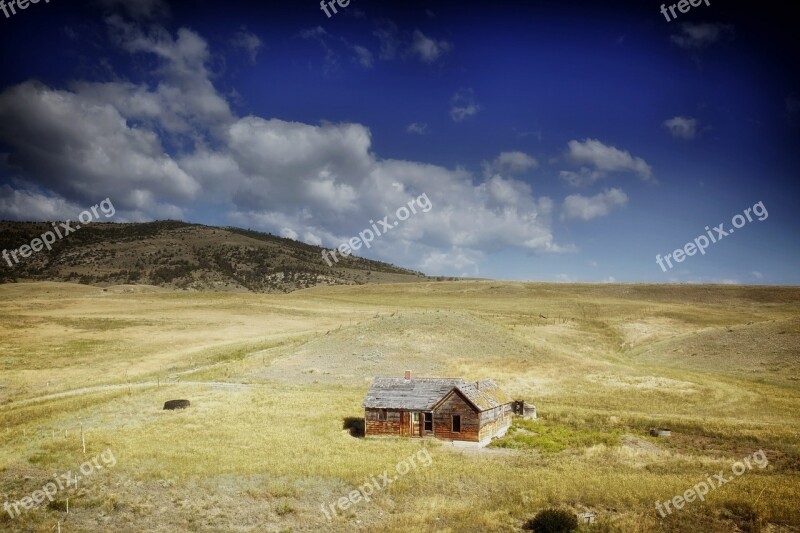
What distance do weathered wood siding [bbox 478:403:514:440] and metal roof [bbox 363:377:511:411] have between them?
463 millimetres

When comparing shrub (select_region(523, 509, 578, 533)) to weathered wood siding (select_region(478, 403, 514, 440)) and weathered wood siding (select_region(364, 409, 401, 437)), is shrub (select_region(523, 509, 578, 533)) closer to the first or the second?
weathered wood siding (select_region(478, 403, 514, 440))

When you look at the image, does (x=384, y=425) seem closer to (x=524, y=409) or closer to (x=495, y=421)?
(x=495, y=421)

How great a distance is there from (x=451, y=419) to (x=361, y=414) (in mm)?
8619

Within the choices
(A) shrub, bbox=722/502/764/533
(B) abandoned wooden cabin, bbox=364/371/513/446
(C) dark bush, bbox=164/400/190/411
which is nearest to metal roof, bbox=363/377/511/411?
(B) abandoned wooden cabin, bbox=364/371/513/446

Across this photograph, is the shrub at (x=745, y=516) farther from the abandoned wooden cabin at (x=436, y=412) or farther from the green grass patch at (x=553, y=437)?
the abandoned wooden cabin at (x=436, y=412)

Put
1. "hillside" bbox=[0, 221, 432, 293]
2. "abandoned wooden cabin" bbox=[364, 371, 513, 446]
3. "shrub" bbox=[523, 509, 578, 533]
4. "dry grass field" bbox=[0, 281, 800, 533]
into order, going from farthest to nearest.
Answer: "hillside" bbox=[0, 221, 432, 293]
"abandoned wooden cabin" bbox=[364, 371, 513, 446]
"dry grass field" bbox=[0, 281, 800, 533]
"shrub" bbox=[523, 509, 578, 533]

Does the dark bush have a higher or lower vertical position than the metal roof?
lower

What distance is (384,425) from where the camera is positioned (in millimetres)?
34125

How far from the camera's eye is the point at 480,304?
121500 millimetres

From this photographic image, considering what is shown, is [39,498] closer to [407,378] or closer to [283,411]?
[283,411]

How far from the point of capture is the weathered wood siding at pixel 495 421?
33.2 meters

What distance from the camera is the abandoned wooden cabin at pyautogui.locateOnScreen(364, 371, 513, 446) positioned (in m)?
32.9

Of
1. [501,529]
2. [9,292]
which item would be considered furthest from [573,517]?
[9,292]

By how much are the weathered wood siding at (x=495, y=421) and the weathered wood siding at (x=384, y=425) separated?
5.60m
